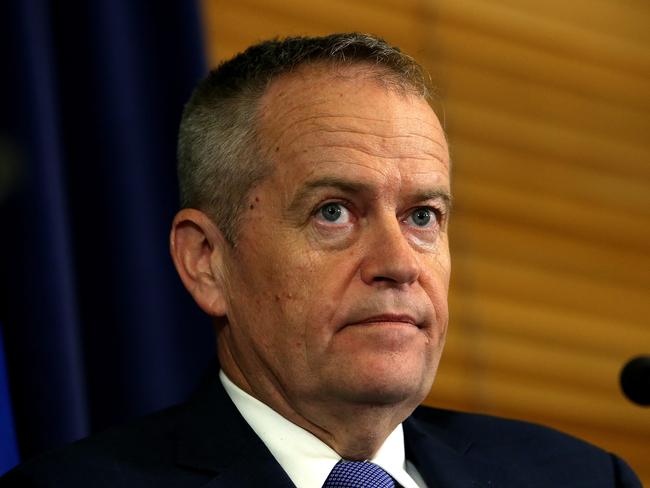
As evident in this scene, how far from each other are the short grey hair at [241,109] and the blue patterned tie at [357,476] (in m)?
0.51

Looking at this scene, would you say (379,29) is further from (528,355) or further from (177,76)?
(528,355)

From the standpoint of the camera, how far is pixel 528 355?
395 cm

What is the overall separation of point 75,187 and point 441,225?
0.93 meters

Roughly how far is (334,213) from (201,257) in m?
0.35

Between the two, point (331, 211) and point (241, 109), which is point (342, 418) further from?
point (241, 109)

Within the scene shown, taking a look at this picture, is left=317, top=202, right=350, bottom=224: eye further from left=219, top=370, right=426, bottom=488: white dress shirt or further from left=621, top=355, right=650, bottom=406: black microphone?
left=621, top=355, right=650, bottom=406: black microphone

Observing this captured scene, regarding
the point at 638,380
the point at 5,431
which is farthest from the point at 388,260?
the point at 5,431

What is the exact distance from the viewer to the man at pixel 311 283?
2.45m

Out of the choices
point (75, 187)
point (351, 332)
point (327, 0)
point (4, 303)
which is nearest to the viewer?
point (351, 332)

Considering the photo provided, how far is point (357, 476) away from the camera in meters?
2.49

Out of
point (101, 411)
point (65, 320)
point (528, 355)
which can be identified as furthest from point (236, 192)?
point (528, 355)

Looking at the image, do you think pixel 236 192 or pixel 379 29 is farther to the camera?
pixel 379 29

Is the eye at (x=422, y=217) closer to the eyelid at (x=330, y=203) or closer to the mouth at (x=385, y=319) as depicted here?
the eyelid at (x=330, y=203)

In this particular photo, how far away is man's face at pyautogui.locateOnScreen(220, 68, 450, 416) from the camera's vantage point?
2430mm
